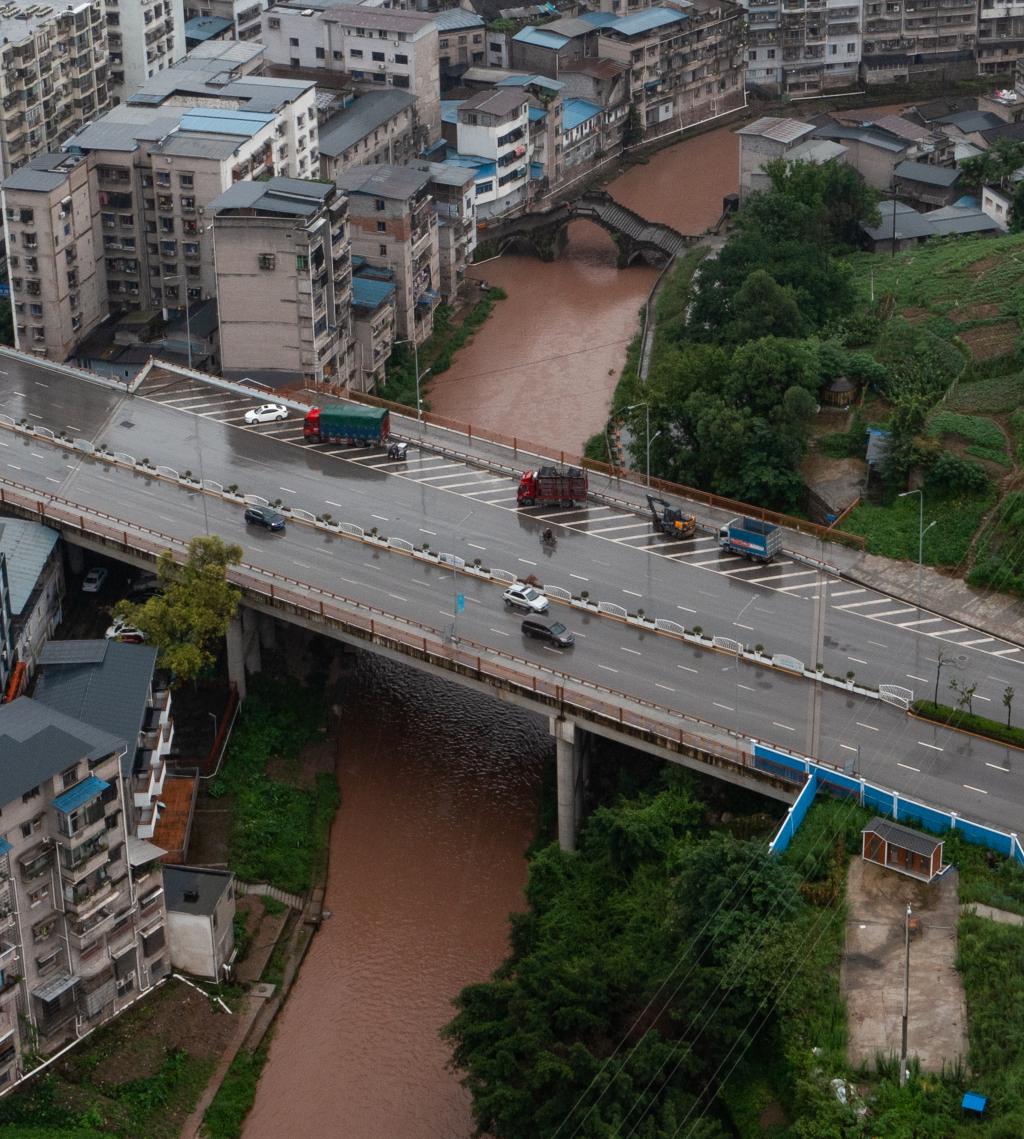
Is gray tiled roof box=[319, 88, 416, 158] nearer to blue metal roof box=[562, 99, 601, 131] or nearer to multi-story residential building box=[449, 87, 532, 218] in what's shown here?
Answer: multi-story residential building box=[449, 87, 532, 218]

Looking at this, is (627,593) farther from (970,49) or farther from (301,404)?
(970,49)

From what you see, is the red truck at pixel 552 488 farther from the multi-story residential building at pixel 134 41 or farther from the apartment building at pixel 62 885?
the multi-story residential building at pixel 134 41

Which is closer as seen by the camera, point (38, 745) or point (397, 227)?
point (38, 745)

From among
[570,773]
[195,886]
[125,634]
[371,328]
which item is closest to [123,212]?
[371,328]

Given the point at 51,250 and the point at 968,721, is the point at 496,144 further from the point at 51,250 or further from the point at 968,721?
the point at 968,721

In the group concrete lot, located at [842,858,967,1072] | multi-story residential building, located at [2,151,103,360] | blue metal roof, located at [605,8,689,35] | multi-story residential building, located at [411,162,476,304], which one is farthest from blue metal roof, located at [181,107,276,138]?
concrete lot, located at [842,858,967,1072]

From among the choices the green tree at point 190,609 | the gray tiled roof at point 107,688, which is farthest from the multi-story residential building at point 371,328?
the gray tiled roof at point 107,688

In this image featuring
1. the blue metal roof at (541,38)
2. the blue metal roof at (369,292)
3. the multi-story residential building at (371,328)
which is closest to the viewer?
the multi-story residential building at (371,328)
